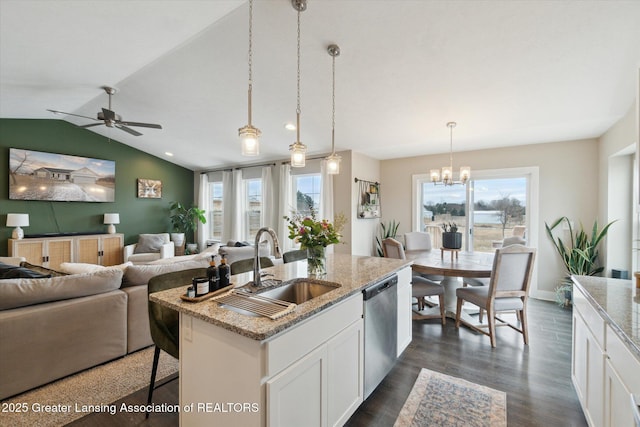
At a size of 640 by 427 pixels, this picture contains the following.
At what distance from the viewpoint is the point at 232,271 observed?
2.14 metres

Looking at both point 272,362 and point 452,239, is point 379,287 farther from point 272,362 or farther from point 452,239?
point 452,239

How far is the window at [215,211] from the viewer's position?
7324mm

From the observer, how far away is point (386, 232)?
5.56 m

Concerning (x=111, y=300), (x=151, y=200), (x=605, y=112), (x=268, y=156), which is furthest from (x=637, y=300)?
(x=151, y=200)

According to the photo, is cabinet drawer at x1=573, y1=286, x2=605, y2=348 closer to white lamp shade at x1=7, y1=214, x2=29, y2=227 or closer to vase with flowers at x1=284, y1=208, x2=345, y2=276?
vase with flowers at x1=284, y1=208, x2=345, y2=276

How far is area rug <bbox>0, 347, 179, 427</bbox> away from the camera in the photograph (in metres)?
1.81

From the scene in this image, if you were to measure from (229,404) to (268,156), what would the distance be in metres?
5.16

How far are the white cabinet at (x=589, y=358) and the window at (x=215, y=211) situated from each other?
706 cm

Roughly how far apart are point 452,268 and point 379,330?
1382 millimetres

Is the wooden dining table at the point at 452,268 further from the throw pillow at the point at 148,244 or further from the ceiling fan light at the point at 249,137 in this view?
the throw pillow at the point at 148,244

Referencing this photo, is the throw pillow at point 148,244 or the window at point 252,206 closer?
the throw pillow at point 148,244

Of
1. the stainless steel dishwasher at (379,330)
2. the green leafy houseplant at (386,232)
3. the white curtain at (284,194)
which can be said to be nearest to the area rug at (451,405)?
the stainless steel dishwasher at (379,330)

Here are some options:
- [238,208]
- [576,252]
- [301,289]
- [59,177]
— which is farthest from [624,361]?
[59,177]

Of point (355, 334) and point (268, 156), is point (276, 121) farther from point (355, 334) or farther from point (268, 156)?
point (355, 334)
